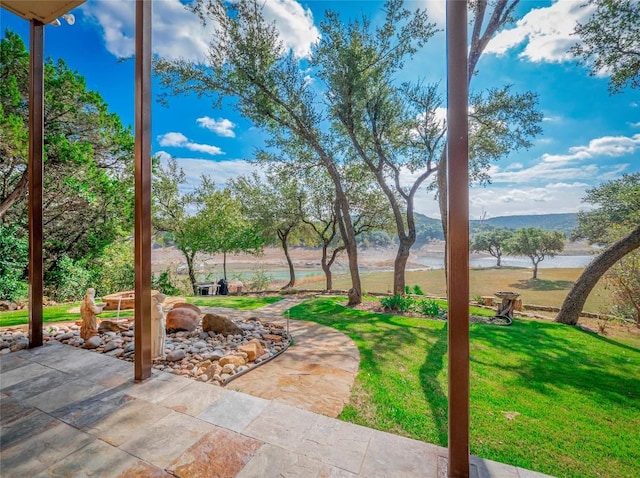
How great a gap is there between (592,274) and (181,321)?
7.78 m

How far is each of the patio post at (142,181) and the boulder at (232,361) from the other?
0.70m

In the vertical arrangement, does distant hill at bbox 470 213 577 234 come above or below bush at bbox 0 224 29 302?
above

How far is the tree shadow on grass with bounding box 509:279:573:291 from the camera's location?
8.66 m

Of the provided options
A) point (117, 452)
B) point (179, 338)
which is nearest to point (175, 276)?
point (179, 338)

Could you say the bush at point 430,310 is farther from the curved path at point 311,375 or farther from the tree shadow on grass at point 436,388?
the curved path at point 311,375

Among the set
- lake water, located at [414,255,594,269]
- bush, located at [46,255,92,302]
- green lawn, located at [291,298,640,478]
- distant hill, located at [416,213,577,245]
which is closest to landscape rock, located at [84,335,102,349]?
green lawn, located at [291,298,640,478]

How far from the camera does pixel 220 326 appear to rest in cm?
404

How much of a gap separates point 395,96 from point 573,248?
22.5 feet

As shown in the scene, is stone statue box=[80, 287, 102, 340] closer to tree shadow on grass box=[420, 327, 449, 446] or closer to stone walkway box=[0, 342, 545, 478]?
stone walkway box=[0, 342, 545, 478]

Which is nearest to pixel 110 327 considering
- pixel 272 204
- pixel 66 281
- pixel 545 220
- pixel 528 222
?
pixel 66 281

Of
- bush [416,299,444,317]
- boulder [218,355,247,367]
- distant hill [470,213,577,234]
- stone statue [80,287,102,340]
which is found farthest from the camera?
distant hill [470,213,577,234]

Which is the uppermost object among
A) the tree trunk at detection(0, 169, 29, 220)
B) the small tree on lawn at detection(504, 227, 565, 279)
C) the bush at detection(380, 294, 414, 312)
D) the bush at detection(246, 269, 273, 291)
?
the tree trunk at detection(0, 169, 29, 220)

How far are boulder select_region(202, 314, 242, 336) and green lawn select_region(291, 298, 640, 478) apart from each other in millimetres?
1790

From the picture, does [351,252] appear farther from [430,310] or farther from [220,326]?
[220,326]
